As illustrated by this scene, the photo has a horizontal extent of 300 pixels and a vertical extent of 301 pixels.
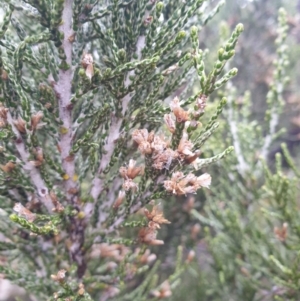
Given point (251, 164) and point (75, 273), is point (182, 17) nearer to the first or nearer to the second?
point (75, 273)

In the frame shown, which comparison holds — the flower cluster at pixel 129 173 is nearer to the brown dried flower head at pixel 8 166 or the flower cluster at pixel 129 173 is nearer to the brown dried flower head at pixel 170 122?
the brown dried flower head at pixel 170 122

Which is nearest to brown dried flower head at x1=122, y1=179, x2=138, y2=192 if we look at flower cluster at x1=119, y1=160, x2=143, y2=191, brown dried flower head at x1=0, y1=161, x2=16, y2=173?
flower cluster at x1=119, y1=160, x2=143, y2=191

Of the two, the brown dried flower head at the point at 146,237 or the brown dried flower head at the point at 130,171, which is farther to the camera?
the brown dried flower head at the point at 146,237

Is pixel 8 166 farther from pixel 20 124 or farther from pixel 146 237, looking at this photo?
pixel 146 237

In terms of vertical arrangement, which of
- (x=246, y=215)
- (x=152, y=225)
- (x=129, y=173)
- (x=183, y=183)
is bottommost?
(x=152, y=225)

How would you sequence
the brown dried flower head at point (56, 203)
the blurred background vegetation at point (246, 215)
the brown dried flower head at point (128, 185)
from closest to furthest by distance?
the brown dried flower head at point (128, 185) → the brown dried flower head at point (56, 203) → the blurred background vegetation at point (246, 215)

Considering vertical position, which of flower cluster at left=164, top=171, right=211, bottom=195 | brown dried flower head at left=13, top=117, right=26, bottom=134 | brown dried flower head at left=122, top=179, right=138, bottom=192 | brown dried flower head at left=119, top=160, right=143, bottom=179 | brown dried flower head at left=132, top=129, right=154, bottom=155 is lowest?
flower cluster at left=164, top=171, right=211, bottom=195

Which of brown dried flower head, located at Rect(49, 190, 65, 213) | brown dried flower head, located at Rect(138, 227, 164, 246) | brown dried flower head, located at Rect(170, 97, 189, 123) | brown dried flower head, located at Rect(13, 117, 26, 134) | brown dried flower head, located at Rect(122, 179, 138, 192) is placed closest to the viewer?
brown dried flower head, located at Rect(170, 97, 189, 123)

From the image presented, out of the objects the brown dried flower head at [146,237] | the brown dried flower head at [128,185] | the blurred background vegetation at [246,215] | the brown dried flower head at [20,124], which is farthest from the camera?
the blurred background vegetation at [246,215]

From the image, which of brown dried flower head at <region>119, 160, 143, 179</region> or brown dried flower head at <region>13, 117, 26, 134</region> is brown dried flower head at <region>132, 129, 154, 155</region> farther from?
brown dried flower head at <region>13, 117, 26, 134</region>

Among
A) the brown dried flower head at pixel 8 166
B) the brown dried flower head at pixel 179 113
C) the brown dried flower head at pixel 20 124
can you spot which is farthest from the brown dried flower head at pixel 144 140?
the brown dried flower head at pixel 8 166

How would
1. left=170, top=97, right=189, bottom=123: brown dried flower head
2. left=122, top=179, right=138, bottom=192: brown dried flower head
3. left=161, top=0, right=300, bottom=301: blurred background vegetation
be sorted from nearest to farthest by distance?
1. left=170, top=97, right=189, bottom=123: brown dried flower head
2. left=122, top=179, right=138, bottom=192: brown dried flower head
3. left=161, top=0, right=300, bottom=301: blurred background vegetation

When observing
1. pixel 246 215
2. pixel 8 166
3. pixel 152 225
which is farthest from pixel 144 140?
pixel 246 215
